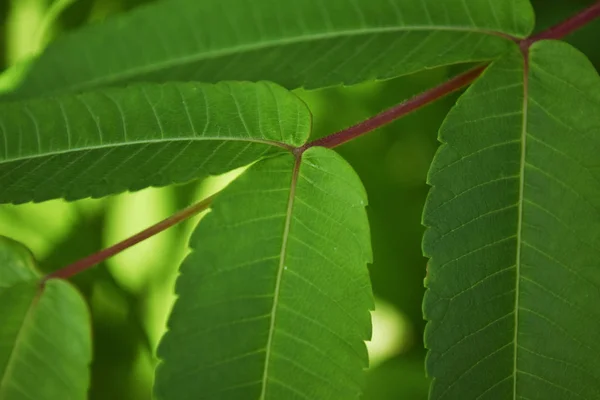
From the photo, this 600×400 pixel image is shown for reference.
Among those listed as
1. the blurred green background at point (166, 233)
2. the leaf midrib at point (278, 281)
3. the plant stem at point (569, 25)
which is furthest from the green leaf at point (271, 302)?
the blurred green background at point (166, 233)

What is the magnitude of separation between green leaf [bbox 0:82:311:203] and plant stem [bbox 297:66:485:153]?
0.31ft

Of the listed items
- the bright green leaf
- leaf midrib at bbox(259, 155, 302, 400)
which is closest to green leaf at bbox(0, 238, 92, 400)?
the bright green leaf

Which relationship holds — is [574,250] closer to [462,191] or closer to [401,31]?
[462,191]

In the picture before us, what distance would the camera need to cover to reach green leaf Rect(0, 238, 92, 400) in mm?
797

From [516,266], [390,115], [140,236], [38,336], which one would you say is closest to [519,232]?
[516,266]

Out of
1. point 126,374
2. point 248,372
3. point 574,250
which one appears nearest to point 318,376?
point 248,372

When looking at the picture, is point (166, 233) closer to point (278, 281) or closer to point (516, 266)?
point (278, 281)

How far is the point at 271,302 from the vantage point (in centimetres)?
72

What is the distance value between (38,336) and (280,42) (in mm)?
493

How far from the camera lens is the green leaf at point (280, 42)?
79cm

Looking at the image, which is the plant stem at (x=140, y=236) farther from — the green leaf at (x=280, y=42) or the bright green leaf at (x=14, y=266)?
the green leaf at (x=280, y=42)

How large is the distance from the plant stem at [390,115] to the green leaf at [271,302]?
3.3 inches

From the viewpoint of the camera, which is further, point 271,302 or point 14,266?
point 14,266

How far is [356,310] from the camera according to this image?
72 centimetres
